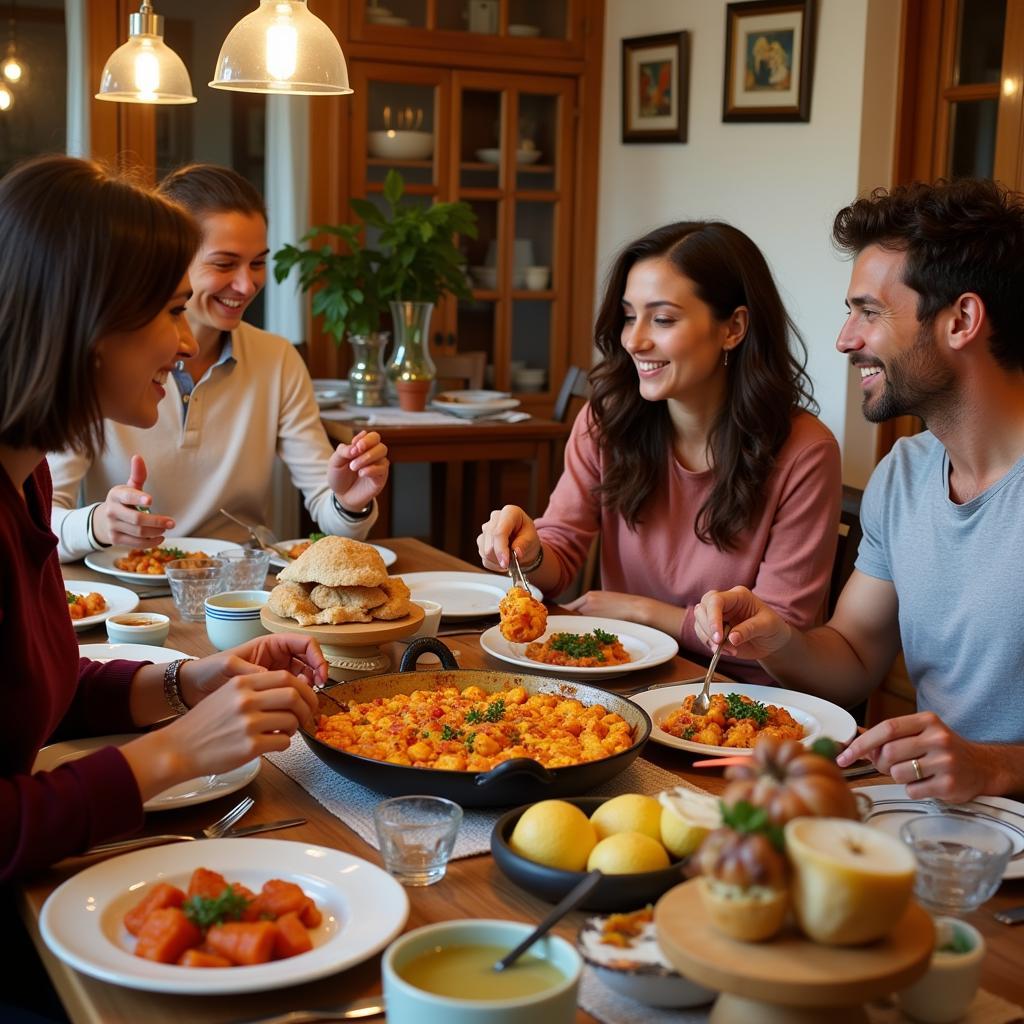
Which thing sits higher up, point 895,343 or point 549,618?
point 895,343

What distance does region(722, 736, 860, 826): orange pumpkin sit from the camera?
83 centimetres

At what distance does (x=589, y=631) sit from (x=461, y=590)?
333 mm

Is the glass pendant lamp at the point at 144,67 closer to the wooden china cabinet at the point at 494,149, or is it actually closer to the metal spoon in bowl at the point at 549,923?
the metal spoon in bowl at the point at 549,923

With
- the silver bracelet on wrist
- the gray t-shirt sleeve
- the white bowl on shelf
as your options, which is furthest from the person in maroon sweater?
the white bowl on shelf

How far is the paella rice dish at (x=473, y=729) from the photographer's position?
4.69ft

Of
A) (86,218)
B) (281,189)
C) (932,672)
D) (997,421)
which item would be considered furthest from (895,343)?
(281,189)

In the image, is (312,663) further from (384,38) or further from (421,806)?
(384,38)

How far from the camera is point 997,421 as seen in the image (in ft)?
6.20

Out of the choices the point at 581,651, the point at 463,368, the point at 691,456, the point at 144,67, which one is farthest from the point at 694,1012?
the point at 463,368

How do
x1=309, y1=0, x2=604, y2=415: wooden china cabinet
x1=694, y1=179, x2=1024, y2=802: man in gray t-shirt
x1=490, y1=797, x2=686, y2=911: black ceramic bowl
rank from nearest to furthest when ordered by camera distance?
x1=490, y1=797, x2=686, y2=911: black ceramic bowl → x1=694, y1=179, x2=1024, y2=802: man in gray t-shirt → x1=309, y1=0, x2=604, y2=415: wooden china cabinet

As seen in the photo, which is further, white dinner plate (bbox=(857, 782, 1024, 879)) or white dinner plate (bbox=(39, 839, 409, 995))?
white dinner plate (bbox=(857, 782, 1024, 879))

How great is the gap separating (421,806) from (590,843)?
0.17 metres

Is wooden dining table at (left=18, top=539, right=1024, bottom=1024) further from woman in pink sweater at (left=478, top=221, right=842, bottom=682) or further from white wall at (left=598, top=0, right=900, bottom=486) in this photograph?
white wall at (left=598, top=0, right=900, bottom=486)

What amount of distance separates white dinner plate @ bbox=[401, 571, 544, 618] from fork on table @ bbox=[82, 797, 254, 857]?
81 centimetres
